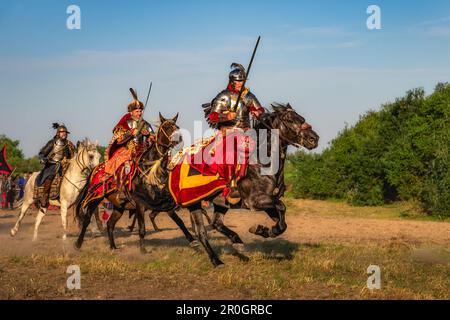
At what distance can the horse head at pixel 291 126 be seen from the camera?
35.7ft

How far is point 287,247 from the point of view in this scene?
13.7m

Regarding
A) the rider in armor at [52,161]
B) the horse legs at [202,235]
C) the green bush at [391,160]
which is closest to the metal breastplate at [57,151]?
the rider in armor at [52,161]

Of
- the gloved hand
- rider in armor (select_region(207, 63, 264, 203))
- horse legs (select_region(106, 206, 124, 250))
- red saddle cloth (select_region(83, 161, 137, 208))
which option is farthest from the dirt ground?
the gloved hand

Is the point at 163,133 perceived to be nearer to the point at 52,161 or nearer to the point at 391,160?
the point at 52,161

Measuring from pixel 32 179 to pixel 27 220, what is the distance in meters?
6.73

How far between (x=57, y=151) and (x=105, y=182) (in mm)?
3052

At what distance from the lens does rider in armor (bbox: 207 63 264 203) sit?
35.8 feet

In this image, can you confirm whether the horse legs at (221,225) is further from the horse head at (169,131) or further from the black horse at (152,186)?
the horse head at (169,131)

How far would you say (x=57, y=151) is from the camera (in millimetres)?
16344

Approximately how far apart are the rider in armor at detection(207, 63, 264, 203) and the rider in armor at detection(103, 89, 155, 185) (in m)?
2.38

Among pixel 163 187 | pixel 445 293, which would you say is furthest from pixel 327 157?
pixel 445 293

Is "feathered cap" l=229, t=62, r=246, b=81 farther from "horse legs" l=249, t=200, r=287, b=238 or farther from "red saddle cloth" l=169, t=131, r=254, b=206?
"horse legs" l=249, t=200, r=287, b=238
